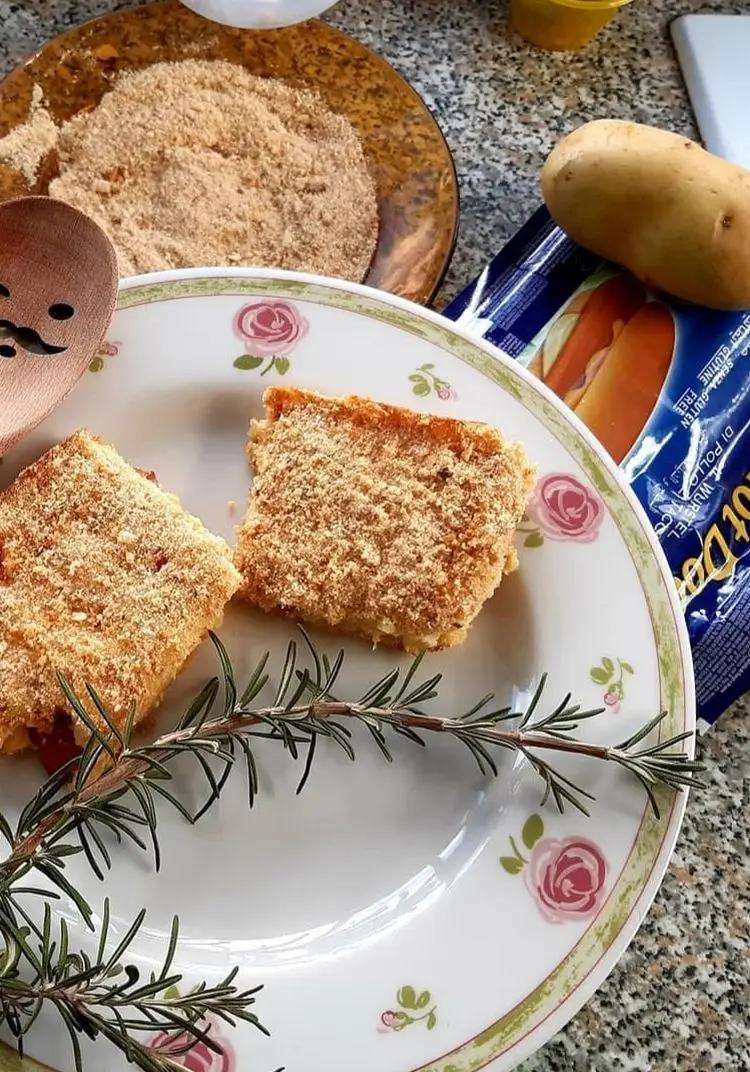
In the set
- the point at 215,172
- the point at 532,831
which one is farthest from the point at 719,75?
the point at 532,831

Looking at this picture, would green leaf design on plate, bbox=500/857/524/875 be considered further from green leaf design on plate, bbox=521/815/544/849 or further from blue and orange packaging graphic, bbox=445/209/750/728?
blue and orange packaging graphic, bbox=445/209/750/728

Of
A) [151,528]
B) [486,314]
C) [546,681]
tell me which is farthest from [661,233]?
[151,528]

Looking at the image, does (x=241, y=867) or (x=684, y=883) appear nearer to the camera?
(x=241, y=867)

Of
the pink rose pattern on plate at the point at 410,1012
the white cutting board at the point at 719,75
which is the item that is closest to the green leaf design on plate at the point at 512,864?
the pink rose pattern on plate at the point at 410,1012

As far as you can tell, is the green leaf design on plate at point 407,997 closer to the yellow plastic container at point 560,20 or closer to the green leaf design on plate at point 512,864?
the green leaf design on plate at point 512,864

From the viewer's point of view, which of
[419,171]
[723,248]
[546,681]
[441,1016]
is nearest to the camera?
[441,1016]

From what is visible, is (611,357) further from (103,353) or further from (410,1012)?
(410,1012)

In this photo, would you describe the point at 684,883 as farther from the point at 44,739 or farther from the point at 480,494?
the point at 44,739
